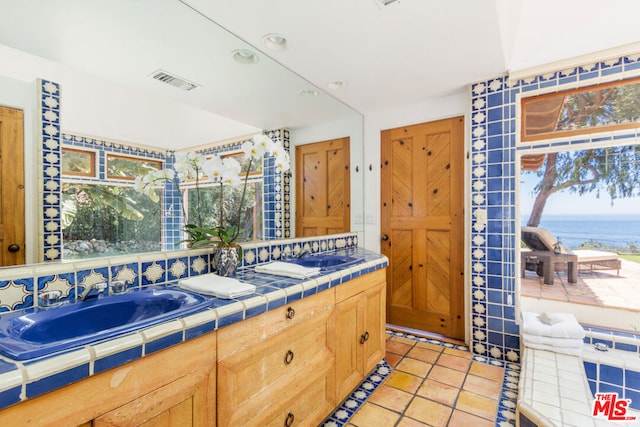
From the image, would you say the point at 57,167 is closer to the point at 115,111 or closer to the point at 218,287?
the point at 115,111

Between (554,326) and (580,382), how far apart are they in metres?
0.42

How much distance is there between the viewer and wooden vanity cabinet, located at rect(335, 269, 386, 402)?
1.71 meters

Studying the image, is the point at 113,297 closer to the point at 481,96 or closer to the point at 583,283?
the point at 481,96

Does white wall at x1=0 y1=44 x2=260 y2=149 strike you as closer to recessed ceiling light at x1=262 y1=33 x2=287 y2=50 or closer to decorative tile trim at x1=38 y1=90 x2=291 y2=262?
decorative tile trim at x1=38 y1=90 x2=291 y2=262

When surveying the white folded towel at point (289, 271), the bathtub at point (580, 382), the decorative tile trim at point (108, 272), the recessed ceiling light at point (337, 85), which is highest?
the recessed ceiling light at point (337, 85)

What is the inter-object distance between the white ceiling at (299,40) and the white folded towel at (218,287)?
3.08ft

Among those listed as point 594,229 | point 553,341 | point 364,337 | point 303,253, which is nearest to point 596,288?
point 594,229

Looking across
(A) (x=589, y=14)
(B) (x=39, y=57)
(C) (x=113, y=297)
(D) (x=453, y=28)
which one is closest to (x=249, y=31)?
(B) (x=39, y=57)

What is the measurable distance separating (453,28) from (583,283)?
7.03 feet

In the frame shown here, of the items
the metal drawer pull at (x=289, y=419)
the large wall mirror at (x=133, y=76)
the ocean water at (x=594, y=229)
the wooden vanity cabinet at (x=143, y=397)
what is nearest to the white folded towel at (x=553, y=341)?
the ocean water at (x=594, y=229)

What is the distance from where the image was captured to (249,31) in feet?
5.75

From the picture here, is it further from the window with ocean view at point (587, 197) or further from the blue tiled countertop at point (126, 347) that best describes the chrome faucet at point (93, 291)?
the window with ocean view at point (587, 197)

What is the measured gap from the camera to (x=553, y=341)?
207cm

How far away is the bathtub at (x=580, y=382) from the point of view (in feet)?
4.87
